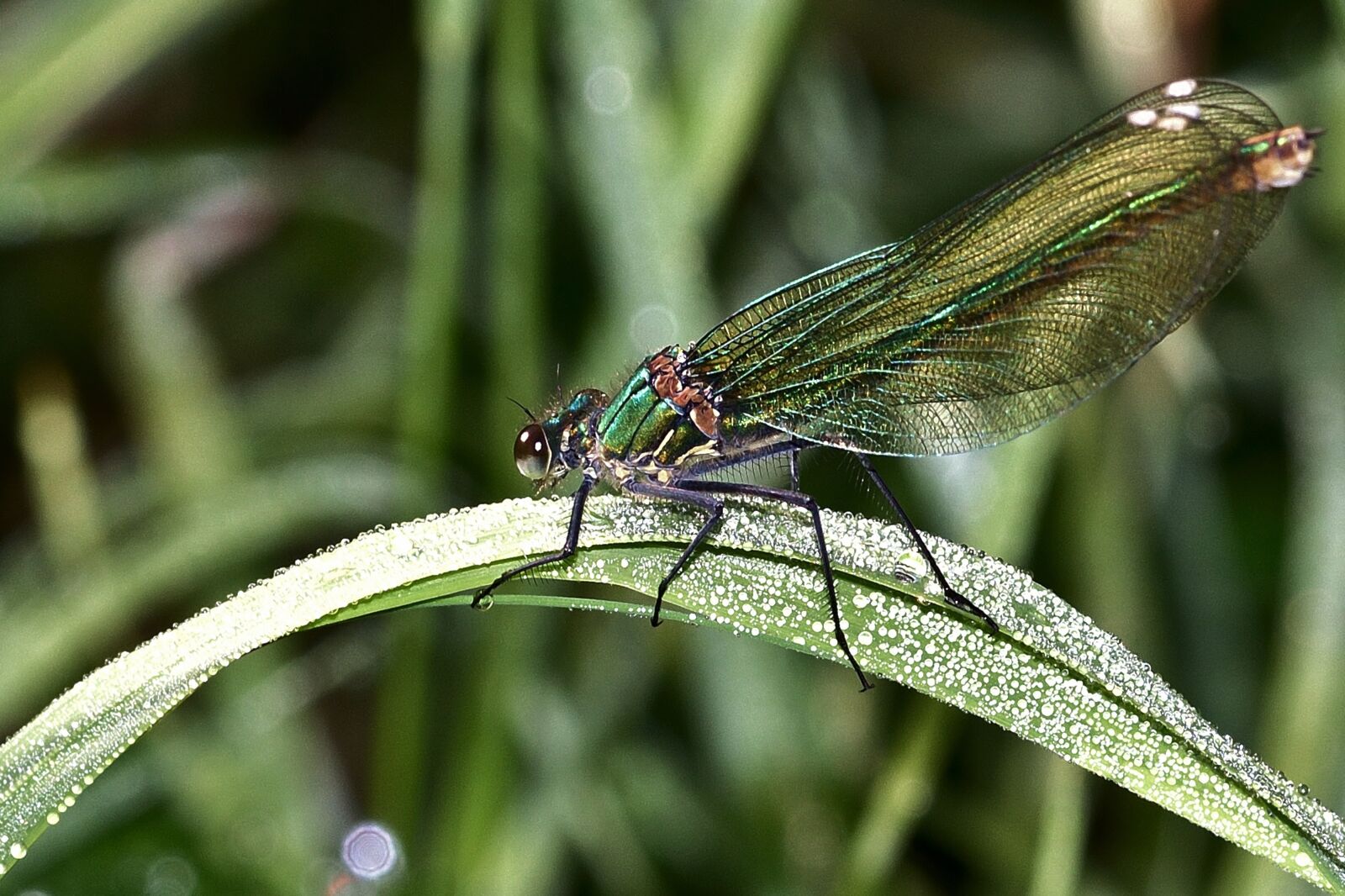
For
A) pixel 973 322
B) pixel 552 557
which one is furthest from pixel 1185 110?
pixel 552 557

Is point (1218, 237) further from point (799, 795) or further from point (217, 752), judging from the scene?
point (217, 752)

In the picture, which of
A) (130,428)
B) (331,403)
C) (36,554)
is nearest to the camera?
(36,554)

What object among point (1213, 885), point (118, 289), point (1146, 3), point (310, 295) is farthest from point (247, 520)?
point (1146, 3)

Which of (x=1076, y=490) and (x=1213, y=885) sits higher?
(x=1076, y=490)

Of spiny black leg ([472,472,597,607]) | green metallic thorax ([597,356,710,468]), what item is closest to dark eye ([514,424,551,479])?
green metallic thorax ([597,356,710,468])

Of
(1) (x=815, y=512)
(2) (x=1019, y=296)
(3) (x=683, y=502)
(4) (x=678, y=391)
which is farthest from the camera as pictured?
(4) (x=678, y=391)

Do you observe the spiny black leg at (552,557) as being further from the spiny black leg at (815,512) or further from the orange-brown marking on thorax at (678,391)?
the orange-brown marking on thorax at (678,391)

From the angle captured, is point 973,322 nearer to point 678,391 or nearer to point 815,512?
→ point 678,391
